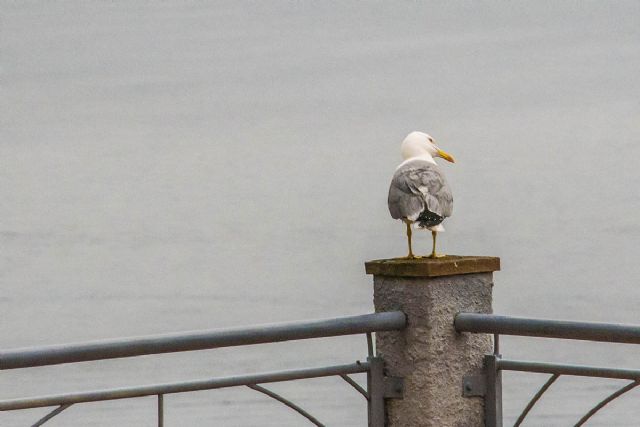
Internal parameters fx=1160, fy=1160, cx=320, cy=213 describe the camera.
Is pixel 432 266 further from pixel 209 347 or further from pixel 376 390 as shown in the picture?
pixel 209 347

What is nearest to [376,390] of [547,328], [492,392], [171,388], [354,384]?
[354,384]

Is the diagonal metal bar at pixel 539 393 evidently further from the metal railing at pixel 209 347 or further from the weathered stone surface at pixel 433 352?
the metal railing at pixel 209 347

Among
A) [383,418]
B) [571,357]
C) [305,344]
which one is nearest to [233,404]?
[305,344]

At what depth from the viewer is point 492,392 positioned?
3941 millimetres

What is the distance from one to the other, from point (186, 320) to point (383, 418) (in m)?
18.6

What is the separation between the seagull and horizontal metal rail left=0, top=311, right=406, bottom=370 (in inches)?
15.8

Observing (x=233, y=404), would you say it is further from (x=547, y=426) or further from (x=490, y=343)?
(x=490, y=343)

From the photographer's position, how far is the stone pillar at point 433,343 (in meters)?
3.87

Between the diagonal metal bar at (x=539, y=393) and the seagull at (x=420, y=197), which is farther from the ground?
the seagull at (x=420, y=197)

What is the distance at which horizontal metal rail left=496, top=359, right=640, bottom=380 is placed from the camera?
3.42 meters

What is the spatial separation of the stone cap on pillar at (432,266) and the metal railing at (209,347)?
152mm

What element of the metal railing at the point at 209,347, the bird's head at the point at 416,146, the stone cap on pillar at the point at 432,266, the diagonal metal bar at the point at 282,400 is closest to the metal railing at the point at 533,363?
the stone cap on pillar at the point at 432,266

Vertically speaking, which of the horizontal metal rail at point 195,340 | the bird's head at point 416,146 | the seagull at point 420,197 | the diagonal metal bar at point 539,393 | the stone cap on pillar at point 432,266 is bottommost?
the diagonal metal bar at point 539,393

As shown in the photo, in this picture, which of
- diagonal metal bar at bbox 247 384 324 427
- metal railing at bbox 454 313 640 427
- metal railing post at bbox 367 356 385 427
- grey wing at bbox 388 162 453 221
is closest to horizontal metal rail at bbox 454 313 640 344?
metal railing at bbox 454 313 640 427
